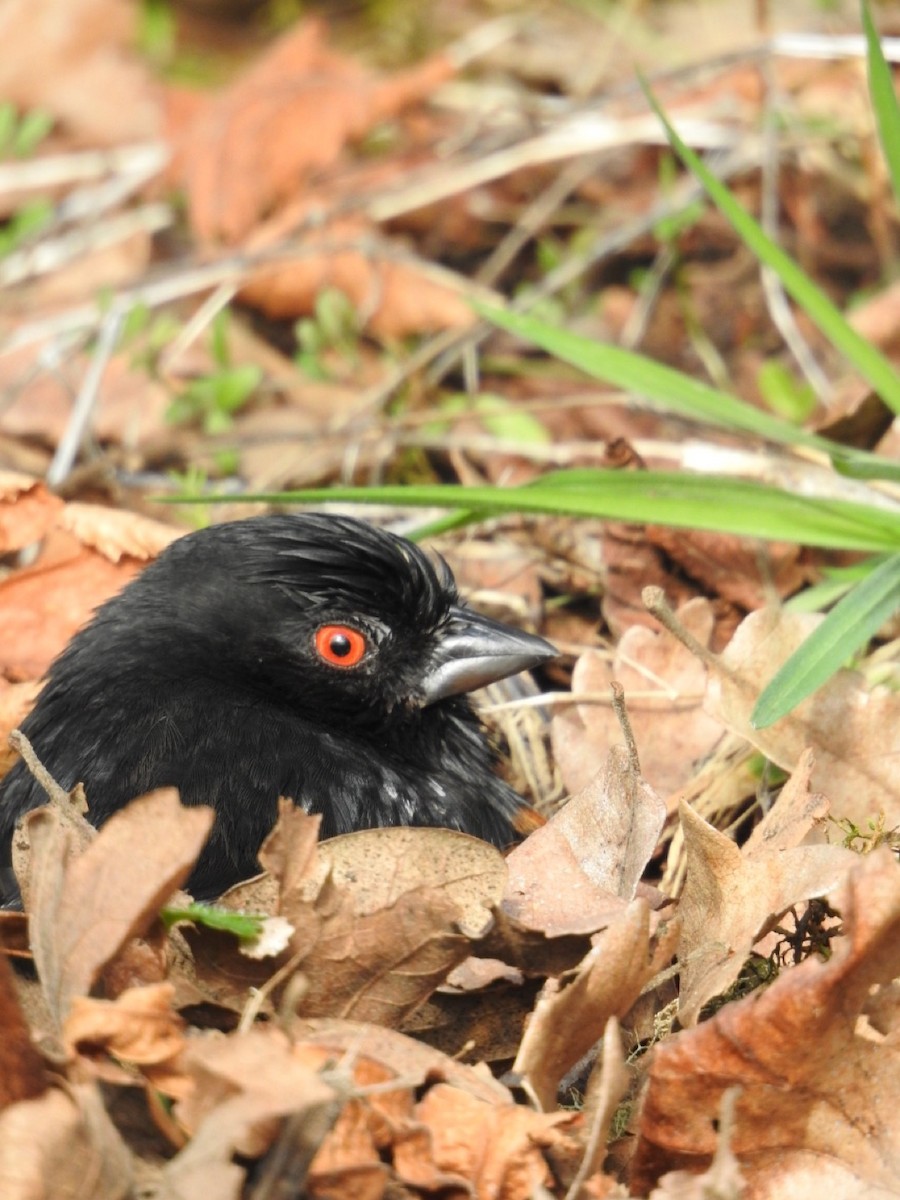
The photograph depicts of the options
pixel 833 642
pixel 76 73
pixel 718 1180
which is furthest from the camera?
pixel 76 73

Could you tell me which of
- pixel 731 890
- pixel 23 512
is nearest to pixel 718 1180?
pixel 731 890

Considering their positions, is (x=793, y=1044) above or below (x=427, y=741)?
above

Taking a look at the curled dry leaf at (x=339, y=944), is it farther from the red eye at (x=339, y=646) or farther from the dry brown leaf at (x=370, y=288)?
the dry brown leaf at (x=370, y=288)

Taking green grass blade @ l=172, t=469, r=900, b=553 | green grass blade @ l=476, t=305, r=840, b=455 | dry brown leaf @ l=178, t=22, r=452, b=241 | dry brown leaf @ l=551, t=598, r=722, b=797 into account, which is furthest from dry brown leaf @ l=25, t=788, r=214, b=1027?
dry brown leaf @ l=178, t=22, r=452, b=241

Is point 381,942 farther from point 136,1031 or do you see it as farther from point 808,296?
point 808,296

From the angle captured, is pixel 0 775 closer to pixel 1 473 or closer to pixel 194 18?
pixel 1 473

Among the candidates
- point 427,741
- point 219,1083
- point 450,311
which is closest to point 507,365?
point 450,311

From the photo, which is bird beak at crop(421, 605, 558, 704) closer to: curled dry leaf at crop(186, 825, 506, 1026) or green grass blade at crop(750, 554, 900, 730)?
green grass blade at crop(750, 554, 900, 730)
